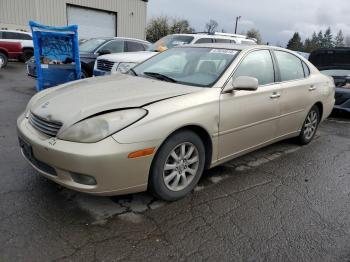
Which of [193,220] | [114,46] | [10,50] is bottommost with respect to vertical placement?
[193,220]

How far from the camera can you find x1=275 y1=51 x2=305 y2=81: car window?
422cm

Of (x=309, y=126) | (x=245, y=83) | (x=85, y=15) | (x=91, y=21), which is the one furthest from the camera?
(x=91, y=21)

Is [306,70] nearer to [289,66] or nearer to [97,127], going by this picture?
[289,66]

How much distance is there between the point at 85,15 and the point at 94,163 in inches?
874

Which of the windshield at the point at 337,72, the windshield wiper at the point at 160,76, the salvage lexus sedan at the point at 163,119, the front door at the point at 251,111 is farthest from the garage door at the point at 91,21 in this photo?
the front door at the point at 251,111

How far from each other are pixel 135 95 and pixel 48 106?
804mm

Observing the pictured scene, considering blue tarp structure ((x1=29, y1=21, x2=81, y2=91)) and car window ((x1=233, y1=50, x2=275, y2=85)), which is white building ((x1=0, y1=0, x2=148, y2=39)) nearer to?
blue tarp structure ((x1=29, y1=21, x2=81, y2=91))

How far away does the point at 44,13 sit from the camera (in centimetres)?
2041

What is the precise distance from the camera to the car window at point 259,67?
3602 mm

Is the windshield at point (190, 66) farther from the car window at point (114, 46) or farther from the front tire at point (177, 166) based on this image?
the car window at point (114, 46)

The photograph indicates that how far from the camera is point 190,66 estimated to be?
373cm

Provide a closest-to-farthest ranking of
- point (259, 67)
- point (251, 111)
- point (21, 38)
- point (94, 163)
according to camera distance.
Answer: point (94, 163), point (251, 111), point (259, 67), point (21, 38)

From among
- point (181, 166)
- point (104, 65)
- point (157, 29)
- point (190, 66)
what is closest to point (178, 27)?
point (157, 29)

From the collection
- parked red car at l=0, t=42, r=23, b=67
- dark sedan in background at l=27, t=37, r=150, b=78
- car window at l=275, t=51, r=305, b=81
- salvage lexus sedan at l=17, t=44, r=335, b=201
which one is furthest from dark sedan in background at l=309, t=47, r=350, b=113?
parked red car at l=0, t=42, r=23, b=67
